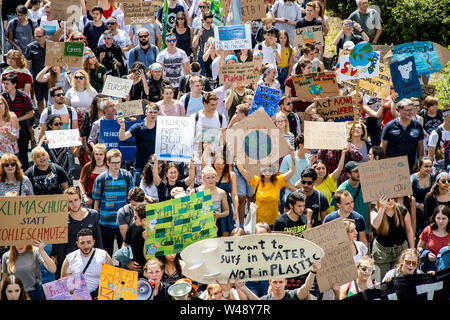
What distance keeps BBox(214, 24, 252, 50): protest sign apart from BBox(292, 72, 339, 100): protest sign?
1.41 meters

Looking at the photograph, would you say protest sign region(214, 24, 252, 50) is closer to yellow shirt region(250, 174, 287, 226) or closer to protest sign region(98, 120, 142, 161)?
protest sign region(98, 120, 142, 161)

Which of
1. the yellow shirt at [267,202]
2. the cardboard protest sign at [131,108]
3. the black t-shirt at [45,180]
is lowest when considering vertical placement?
the yellow shirt at [267,202]

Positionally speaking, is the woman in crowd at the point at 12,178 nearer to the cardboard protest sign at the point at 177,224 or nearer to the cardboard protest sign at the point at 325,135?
the cardboard protest sign at the point at 177,224

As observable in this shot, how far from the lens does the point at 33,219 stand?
9.17 metres

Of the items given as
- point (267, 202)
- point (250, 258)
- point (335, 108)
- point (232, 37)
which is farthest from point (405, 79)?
point (250, 258)

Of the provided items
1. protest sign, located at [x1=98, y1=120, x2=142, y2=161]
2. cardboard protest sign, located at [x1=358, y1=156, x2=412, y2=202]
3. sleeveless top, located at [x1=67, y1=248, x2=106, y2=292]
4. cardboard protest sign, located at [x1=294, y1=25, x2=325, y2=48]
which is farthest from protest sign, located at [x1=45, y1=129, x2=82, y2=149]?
cardboard protest sign, located at [x1=294, y1=25, x2=325, y2=48]

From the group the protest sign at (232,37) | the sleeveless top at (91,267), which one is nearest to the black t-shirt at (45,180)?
the sleeveless top at (91,267)

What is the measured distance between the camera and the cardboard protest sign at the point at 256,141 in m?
11.1

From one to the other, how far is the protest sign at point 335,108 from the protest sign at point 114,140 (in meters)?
2.98

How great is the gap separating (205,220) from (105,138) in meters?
3.36

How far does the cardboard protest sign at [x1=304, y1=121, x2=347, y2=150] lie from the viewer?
1138cm

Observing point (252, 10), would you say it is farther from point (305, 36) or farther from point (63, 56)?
point (63, 56)

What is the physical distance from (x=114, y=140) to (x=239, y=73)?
2.39 m
